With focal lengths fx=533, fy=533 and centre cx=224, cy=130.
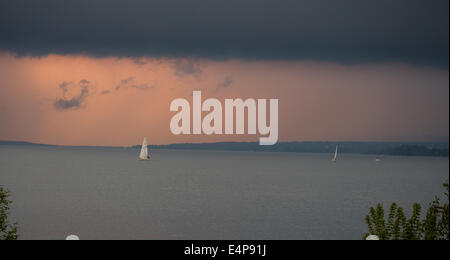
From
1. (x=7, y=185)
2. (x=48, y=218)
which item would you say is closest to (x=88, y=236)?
(x=48, y=218)

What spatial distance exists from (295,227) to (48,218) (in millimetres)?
30592

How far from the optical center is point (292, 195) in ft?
325

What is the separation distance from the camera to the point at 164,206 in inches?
3130

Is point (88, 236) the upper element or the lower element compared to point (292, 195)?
lower
